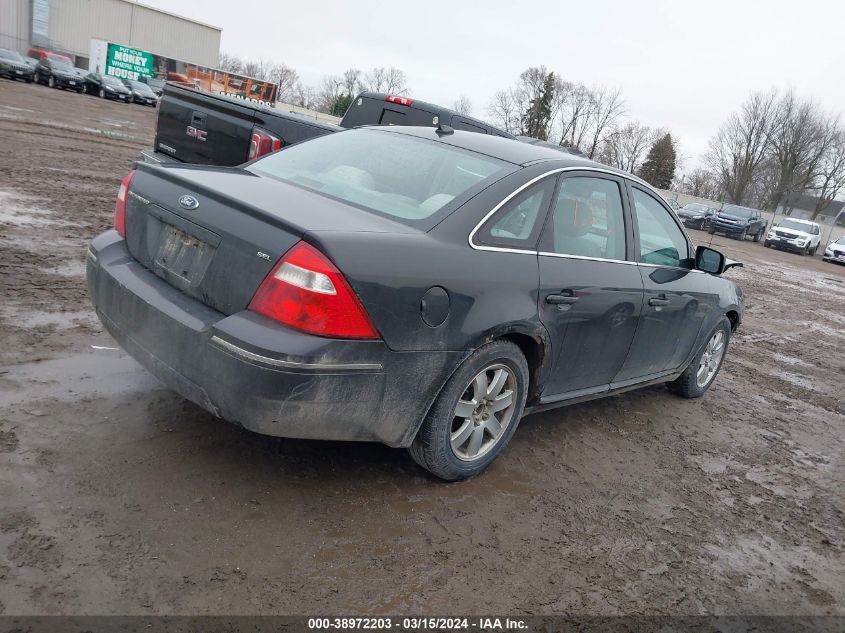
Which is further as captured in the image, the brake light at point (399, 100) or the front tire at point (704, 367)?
the brake light at point (399, 100)

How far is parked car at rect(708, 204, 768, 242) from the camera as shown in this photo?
113 ft

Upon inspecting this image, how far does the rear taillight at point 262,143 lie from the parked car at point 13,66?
120 feet

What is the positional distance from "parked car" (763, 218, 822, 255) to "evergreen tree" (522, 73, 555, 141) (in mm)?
47375

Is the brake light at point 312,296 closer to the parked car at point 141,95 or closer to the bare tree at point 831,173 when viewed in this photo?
the parked car at point 141,95

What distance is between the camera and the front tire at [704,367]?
18.0 ft

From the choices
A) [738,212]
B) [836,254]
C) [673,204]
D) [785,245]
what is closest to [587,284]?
[836,254]

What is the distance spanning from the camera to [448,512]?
3215 mm

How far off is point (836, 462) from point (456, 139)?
3.53 m

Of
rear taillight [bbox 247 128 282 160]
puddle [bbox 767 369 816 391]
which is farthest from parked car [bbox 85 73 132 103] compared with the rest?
puddle [bbox 767 369 816 391]

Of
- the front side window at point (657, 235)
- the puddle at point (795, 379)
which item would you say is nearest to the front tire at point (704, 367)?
the front side window at point (657, 235)

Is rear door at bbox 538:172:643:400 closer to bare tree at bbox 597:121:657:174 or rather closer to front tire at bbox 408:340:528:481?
front tire at bbox 408:340:528:481

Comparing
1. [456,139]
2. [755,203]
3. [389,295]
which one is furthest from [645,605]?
[755,203]

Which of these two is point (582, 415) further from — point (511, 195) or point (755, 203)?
point (755, 203)

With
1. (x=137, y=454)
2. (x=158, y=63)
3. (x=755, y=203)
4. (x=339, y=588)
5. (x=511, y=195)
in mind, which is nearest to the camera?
(x=339, y=588)
